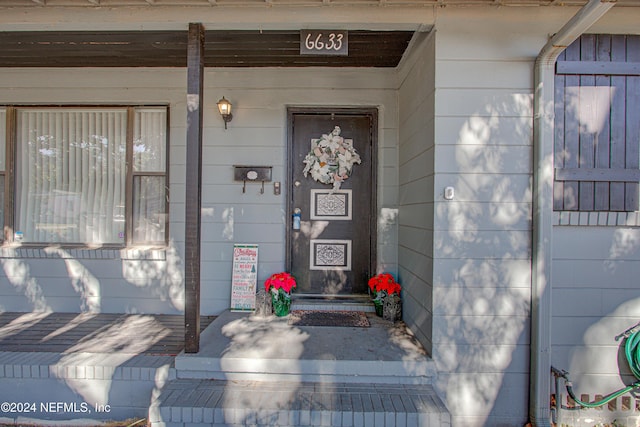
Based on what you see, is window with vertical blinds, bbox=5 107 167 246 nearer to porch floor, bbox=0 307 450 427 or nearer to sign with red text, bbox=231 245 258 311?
sign with red text, bbox=231 245 258 311

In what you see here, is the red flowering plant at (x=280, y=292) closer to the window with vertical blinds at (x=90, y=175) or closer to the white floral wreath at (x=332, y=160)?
the white floral wreath at (x=332, y=160)

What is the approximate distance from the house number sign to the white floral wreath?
108 cm

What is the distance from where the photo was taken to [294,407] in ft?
7.24

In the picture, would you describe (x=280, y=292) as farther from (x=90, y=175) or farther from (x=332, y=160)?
(x=90, y=175)

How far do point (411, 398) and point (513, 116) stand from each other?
2101 millimetres

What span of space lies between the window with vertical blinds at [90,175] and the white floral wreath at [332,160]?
1.60m

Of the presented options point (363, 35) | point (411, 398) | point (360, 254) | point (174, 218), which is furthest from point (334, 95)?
point (411, 398)

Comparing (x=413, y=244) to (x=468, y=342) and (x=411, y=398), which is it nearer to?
(x=468, y=342)

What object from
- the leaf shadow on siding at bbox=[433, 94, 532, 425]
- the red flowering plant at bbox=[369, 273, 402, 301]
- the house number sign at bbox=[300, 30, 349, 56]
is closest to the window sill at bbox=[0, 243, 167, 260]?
the red flowering plant at bbox=[369, 273, 402, 301]

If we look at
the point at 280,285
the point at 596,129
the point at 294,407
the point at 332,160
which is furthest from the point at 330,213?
the point at 596,129

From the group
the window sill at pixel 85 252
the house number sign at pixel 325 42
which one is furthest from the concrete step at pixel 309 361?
the house number sign at pixel 325 42

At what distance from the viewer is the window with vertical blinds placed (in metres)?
3.77

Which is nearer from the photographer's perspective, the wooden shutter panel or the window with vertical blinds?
the wooden shutter panel

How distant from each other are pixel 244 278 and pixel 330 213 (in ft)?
3.65
